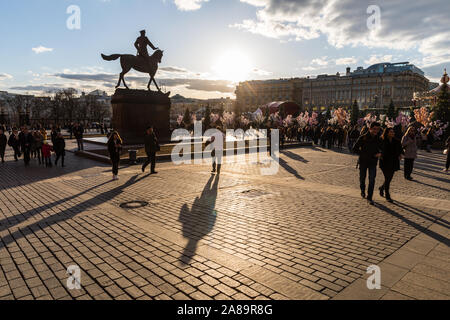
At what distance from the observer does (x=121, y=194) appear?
27.4 ft

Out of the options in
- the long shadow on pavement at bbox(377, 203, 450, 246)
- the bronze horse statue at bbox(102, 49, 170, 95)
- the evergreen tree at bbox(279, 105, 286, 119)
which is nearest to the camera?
the long shadow on pavement at bbox(377, 203, 450, 246)

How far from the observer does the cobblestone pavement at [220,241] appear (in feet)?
11.7

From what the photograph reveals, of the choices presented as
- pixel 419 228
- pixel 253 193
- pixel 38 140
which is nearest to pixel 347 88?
pixel 38 140

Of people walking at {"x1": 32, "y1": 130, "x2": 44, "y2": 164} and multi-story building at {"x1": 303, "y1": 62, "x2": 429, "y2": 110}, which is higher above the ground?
multi-story building at {"x1": 303, "y1": 62, "x2": 429, "y2": 110}

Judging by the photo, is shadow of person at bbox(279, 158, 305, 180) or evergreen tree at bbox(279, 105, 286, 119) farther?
evergreen tree at bbox(279, 105, 286, 119)

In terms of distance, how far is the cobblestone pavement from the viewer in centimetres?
357

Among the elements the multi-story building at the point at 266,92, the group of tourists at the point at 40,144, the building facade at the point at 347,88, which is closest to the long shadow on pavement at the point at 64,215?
the group of tourists at the point at 40,144

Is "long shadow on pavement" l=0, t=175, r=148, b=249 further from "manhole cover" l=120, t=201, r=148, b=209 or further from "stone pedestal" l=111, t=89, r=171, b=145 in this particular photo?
"stone pedestal" l=111, t=89, r=171, b=145

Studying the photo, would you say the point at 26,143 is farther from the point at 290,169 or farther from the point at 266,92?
the point at 266,92

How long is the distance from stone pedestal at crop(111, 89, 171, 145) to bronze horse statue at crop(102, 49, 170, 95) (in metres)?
0.98

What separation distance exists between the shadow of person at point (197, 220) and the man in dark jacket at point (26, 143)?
34.1 feet

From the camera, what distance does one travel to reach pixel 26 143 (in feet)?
47.1

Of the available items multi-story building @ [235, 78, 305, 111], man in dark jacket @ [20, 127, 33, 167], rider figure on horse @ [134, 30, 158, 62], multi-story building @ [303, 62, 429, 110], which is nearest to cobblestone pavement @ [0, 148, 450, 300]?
man in dark jacket @ [20, 127, 33, 167]

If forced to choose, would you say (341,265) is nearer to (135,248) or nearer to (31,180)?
(135,248)
